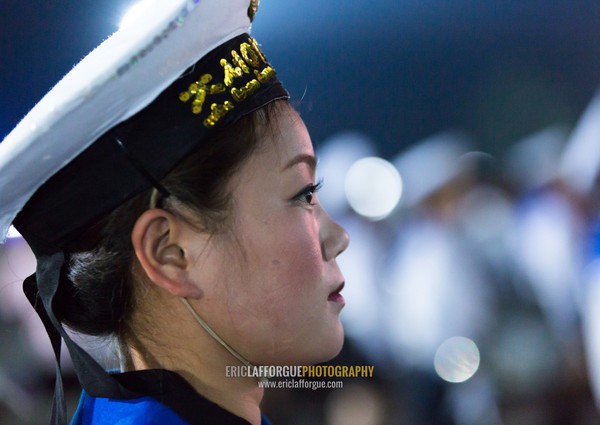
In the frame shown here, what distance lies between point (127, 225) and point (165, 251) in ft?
0.20

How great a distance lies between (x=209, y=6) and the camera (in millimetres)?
830

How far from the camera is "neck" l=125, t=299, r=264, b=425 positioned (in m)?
0.87

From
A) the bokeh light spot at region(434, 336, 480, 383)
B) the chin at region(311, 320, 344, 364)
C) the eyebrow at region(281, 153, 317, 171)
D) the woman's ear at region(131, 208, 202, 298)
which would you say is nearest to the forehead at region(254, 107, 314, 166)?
the eyebrow at region(281, 153, 317, 171)

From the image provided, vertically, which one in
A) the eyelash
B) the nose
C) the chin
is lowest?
the chin

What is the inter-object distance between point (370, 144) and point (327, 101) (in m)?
0.27

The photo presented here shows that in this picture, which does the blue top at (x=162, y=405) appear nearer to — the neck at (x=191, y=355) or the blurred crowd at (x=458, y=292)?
the neck at (x=191, y=355)

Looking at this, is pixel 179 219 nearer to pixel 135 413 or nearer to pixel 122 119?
pixel 122 119

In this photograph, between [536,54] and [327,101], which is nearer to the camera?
[327,101]

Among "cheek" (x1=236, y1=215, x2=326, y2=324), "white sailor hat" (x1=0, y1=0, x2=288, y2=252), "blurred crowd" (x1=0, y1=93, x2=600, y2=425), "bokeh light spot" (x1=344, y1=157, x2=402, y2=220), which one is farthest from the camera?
"bokeh light spot" (x1=344, y1=157, x2=402, y2=220)

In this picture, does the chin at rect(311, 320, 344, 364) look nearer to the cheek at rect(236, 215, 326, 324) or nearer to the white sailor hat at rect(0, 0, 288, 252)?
the cheek at rect(236, 215, 326, 324)

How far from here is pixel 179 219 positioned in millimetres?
831

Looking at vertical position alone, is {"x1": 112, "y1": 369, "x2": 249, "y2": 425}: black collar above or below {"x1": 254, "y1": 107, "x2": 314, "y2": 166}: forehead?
below

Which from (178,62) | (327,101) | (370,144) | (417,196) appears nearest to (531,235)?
(417,196)

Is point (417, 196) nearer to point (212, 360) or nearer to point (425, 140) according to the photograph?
point (425, 140)
